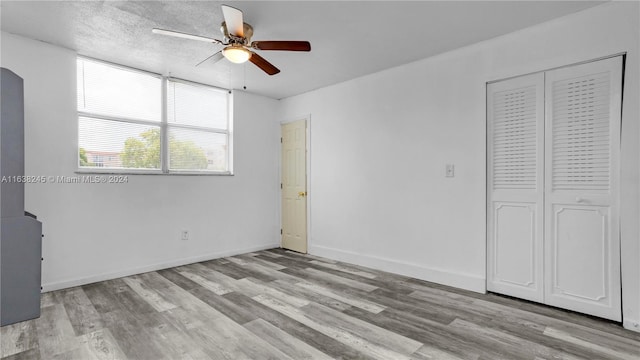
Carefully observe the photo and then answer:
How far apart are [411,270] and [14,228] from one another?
13.0ft

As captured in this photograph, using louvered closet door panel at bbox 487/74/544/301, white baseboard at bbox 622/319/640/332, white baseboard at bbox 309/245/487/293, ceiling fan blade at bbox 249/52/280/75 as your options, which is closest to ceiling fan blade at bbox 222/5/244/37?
ceiling fan blade at bbox 249/52/280/75

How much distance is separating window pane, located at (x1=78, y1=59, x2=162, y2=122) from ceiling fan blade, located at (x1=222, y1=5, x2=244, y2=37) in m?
2.31

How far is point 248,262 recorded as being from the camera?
4.51m

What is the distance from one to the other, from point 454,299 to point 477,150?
1.56 meters

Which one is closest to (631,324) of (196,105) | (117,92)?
(196,105)

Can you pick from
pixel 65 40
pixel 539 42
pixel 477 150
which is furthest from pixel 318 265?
pixel 65 40

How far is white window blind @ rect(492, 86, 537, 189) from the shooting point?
3.00 metres

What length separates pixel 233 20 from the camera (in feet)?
7.55

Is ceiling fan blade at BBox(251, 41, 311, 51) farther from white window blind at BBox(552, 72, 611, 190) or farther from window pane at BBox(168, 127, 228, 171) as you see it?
window pane at BBox(168, 127, 228, 171)

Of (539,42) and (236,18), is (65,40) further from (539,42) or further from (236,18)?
(539,42)

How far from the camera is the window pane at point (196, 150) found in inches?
174

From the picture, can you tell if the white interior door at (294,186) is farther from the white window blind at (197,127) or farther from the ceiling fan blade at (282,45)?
the ceiling fan blade at (282,45)

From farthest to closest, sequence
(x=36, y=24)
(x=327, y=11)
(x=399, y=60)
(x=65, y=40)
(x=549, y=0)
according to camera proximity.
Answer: (x=399, y=60) < (x=65, y=40) < (x=36, y=24) < (x=327, y=11) < (x=549, y=0)

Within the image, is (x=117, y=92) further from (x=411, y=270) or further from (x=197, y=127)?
(x=411, y=270)
